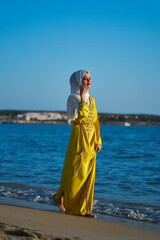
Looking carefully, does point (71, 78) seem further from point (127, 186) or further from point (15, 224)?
point (127, 186)

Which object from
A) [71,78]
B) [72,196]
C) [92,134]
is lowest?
[72,196]

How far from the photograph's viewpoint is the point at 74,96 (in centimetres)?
479

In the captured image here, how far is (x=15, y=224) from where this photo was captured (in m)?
3.91

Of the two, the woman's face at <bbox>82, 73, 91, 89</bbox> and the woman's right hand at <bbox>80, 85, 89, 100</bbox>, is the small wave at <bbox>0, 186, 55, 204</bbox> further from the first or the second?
the woman's face at <bbox>82, 73, 91, 89</bbox>

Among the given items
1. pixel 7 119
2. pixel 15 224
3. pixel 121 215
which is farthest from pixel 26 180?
pixel 7 119

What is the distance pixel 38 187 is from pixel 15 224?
4274 millimetres

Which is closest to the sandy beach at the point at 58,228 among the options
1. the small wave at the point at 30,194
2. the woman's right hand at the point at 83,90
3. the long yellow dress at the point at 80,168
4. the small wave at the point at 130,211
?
the long yellow dress at the point at 80,168

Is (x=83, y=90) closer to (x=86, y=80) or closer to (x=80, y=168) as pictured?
(x=86, y=80)

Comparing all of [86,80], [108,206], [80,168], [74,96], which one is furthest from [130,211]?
[86,80]

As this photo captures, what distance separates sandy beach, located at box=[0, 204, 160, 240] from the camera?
3.53 metres

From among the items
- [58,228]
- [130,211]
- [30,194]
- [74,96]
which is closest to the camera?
[58,228]

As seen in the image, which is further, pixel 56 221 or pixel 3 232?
pixel 56 221

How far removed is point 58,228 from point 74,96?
1.72m

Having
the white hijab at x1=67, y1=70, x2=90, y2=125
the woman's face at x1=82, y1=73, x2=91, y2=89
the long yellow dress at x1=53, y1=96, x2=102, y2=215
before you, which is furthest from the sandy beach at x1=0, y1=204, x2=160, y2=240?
the woman's face at x1=82, y1=73, x2=91, y2=89
